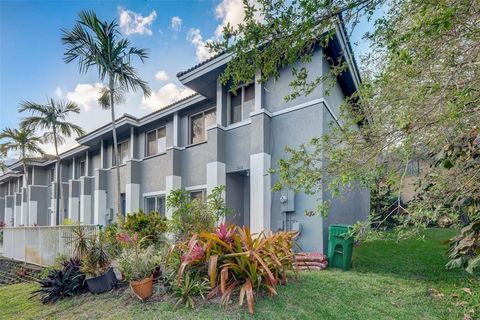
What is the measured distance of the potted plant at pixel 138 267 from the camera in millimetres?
5023

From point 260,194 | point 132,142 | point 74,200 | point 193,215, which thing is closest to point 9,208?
point 74,200

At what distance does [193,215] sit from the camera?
295 inches

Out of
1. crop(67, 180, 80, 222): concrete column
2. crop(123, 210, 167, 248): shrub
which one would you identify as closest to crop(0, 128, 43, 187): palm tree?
crop(67, 180, 80, 222): concrete column

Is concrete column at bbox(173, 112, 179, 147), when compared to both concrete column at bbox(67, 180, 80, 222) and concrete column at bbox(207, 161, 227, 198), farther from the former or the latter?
concrete column at bbox(67, 180, 80, 222)

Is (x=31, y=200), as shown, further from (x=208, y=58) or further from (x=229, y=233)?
(x=229, y=233)

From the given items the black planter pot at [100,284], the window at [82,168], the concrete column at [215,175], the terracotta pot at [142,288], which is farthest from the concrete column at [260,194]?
the window at [82,168]

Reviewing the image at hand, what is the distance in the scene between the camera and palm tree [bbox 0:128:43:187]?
19.8m

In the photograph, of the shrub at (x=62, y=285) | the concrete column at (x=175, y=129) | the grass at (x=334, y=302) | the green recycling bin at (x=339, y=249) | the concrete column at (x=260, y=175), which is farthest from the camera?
the concrete column at (x=175, y=129)

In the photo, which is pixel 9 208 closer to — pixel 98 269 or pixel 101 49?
pixel 101 49

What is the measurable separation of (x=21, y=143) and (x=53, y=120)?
4.99 metres

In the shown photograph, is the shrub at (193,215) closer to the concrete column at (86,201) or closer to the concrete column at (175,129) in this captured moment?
the concrete column at (175,129)

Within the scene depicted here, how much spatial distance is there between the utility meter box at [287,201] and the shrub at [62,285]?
5.69 meters

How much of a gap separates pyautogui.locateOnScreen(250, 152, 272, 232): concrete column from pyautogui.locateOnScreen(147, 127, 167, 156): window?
6.38 metres

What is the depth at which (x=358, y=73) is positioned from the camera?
1098 centimetres
